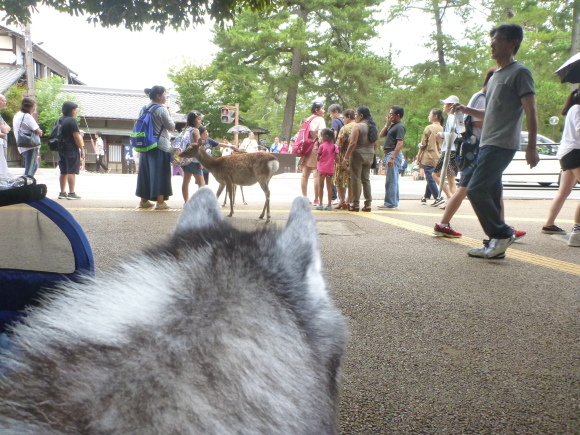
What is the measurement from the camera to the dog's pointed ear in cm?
97

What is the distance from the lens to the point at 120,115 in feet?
136

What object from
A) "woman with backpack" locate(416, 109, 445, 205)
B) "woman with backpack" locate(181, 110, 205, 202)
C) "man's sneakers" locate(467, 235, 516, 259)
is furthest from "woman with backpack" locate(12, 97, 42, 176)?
"man's sneakers" locate(467, 235, 516, 259)

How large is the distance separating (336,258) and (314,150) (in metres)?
5.05

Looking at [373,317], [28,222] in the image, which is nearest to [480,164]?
[373,317]

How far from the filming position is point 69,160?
9539mm

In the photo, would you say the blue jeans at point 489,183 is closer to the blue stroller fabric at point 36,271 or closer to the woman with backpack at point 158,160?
the blue stroller fabric at point 36,271

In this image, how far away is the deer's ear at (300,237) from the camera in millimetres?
967

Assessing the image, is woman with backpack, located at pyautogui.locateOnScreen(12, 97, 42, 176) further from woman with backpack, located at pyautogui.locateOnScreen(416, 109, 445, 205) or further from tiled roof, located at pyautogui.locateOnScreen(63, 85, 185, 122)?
tiled roof, located at pyautogui.locateOnScreen(63, 85, 185, 122)

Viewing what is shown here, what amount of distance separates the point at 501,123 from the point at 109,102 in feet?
149

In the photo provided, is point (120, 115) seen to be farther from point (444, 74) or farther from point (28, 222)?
point (28, 222)

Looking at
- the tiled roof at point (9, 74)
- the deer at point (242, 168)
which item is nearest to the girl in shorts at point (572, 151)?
the deer at point (242, 168)

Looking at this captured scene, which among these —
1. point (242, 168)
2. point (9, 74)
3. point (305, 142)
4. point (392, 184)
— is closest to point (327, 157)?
point (305, 142)

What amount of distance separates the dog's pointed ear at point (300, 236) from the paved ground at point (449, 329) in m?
0.20

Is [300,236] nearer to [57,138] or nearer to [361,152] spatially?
[361,152]
